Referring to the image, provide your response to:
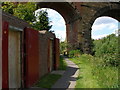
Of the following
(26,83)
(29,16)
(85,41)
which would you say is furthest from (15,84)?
(85,41)

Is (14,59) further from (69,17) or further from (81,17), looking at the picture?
(69,17)

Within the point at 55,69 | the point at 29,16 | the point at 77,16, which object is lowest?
the point at 55,69

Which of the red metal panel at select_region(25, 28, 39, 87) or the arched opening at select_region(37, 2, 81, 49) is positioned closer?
the red metal panel at select_region(25, 28, 39, 87)

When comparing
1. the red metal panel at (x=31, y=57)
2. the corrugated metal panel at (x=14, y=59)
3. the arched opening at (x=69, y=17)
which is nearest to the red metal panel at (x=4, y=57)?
the corrugated metal panel at (x=14, y=59)

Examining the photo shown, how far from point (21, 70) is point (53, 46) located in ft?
20.2

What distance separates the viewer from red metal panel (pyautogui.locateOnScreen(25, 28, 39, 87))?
7.09 meters

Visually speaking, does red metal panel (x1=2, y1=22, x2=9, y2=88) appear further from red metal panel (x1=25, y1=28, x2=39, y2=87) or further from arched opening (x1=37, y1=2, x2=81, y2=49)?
arched opening (x1=37, y1=2, x2=81, y2=49)

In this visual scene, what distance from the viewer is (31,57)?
754 cm

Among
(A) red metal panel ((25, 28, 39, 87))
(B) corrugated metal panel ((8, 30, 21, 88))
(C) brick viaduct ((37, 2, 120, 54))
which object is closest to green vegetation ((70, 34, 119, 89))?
(A) red metal panel ((25, 28, 39, 87))

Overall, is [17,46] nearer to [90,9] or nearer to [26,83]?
[26,83]

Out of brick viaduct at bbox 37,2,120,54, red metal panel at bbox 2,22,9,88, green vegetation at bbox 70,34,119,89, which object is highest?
brick viaduct at bbox 37,2,120,54

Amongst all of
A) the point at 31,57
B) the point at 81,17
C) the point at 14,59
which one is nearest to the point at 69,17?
the point at 81,17

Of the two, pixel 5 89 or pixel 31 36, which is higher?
pixel 31 36

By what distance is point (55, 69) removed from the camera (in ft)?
42.0
